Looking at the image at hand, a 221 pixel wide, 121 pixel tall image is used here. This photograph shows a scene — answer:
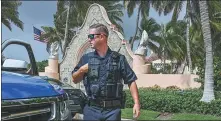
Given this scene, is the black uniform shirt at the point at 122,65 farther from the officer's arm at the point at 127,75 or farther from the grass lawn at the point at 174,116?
the grass lawn at the point at 174,116

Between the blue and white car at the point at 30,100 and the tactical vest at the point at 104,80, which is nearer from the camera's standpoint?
the blue and white car at the point at 30,100

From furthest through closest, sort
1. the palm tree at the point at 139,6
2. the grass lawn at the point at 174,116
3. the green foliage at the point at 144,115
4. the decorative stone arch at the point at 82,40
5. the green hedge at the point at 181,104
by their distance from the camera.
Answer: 1. the palm tree at the point at 139,6
2. the decorative stone arch at the point at 82,40
3. the green hedge at the point at 181,104
4. the green foliage at the point at 144,115
5. the grass lawn at the point at 174,116

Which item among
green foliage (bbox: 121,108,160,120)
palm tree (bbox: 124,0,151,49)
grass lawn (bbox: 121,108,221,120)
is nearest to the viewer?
grass lawn (bbox: 121,108,221,120)

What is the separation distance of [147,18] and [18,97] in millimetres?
40117

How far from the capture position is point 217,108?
12.8 m

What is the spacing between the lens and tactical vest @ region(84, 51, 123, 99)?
3764 mm

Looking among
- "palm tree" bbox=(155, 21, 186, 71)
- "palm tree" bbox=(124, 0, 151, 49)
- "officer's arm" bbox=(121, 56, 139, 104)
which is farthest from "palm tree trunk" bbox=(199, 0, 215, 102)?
"palm tree" bbox=(155, 21, 186, 71)

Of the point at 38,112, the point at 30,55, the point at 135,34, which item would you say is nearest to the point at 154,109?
the point at 30,55

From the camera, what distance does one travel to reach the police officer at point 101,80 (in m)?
3.76

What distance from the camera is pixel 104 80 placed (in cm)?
377

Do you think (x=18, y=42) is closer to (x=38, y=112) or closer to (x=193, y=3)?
(x=38, y=112)

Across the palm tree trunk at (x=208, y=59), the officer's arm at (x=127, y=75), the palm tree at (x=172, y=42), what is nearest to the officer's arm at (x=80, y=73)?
the officer's arm at (x=127, y=75)

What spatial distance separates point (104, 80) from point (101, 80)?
0.03m

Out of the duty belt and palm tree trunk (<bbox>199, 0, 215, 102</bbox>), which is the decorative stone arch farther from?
the duty belt
